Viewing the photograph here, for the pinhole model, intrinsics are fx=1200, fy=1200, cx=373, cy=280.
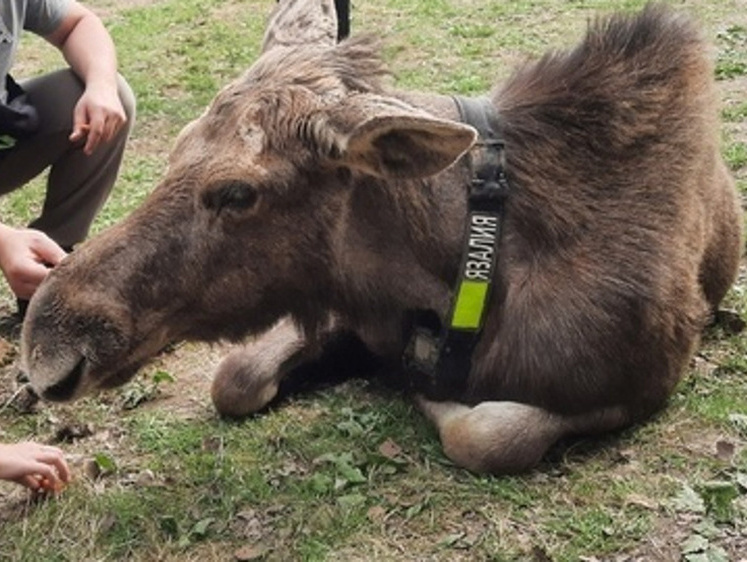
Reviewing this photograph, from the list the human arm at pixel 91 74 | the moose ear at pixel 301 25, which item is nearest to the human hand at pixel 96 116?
the human arm at pixel 91 74

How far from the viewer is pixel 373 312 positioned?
4.32 m

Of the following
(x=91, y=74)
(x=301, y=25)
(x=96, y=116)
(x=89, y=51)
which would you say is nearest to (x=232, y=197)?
(x=301, y=25)

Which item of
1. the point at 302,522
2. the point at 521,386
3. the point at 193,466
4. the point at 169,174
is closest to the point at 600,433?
the point at 521,386

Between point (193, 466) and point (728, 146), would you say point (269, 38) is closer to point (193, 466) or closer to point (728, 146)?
point (193, 466)

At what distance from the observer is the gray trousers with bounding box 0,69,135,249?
5.77 m

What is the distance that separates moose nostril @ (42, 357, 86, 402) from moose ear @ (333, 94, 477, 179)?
109cm

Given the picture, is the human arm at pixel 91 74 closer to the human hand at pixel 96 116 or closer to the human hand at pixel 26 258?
the human hand at pixel 96 116

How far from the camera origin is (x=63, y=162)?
19.5ft

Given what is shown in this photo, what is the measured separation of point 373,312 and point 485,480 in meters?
0.71

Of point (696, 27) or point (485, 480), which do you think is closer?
point (485, 480)

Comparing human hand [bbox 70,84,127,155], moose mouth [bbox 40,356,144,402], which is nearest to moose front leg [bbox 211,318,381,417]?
moose mouth [bbox 40,356,144,402]

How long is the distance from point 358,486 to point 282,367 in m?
0.76

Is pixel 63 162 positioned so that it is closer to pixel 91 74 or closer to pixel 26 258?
pixel 91 74

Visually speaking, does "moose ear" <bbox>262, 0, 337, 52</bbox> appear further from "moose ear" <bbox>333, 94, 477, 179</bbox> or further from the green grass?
"moose ear" <bbox>333, 94, 477, 179</bbox>
